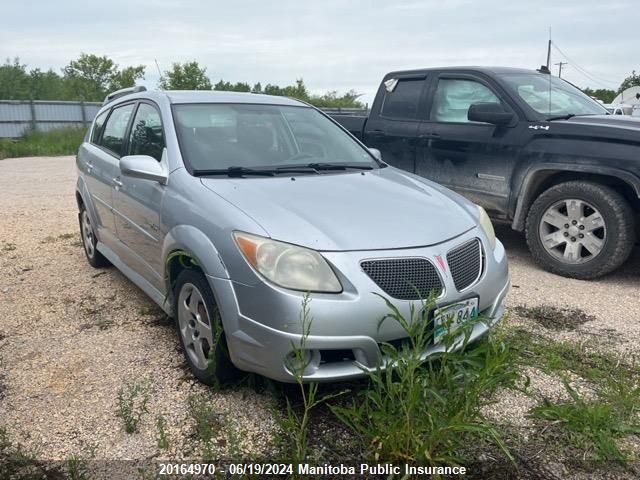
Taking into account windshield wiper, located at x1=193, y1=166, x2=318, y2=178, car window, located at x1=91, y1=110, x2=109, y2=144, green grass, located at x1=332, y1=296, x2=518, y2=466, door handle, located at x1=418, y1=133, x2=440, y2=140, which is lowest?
green grass, located at x1=332, y1=296, x2=518, y2=466

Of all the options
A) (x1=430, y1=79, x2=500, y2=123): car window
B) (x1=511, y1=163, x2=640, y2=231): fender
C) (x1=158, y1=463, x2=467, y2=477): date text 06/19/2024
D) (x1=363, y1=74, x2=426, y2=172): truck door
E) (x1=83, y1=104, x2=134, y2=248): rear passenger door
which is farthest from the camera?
(x1=363, y1=74, x2=426, y2=172): truck door

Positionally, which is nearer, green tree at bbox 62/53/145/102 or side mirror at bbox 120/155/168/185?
side mirror at bbox 120/155/168/185

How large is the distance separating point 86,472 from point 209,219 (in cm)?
128

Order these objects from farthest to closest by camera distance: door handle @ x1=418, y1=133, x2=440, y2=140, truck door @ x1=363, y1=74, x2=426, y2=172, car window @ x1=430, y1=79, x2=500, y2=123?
truck door @ x1=363, y1=74, x2=426, y2=172
door handle @ x1=418, y1=133, x2=440, y2=140
car window @ x1=430, y1=79, x2=500, y2=123

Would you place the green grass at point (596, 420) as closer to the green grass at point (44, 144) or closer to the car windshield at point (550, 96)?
the car windshield at point (550, 96)

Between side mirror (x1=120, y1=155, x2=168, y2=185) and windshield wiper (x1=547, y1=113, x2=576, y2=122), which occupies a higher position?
windshield wiper (x1=547, y1=113, x2=576, y2=122)

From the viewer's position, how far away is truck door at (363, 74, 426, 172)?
6.08 m

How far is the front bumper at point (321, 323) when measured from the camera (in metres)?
2.54

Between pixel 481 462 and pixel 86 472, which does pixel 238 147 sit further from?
pixel 481 462

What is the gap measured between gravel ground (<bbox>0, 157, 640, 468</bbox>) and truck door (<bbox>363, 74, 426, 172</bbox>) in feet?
5.05

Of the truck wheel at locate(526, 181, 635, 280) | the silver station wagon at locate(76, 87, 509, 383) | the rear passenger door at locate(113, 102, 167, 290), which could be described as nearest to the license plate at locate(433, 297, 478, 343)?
the silver station wagon at locate(76, 87, 509, 383)

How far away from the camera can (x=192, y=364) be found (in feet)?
10.5

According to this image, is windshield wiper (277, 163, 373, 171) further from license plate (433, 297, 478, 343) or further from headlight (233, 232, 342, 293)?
license plate (433, 297, 478, 343)

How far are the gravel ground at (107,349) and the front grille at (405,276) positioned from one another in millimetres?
778
